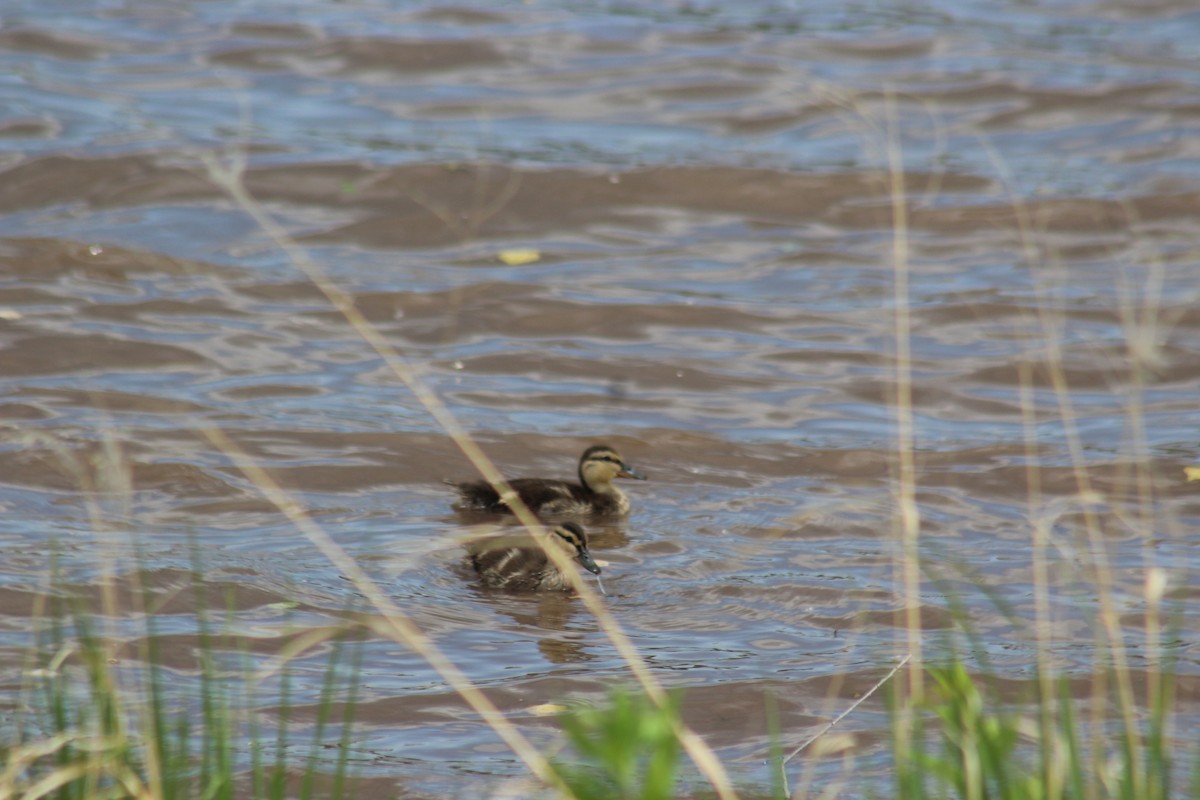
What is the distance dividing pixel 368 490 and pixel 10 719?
309 centimetres

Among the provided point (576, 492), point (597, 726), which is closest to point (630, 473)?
point (576, 492)

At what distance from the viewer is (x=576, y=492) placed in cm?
700

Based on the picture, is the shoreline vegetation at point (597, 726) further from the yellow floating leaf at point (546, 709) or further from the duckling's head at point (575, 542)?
the duckling's head at point (575, 542)

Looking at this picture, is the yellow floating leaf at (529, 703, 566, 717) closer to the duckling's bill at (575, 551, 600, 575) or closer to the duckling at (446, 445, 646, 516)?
the duckling's bill at (575, 551, 600, 575)

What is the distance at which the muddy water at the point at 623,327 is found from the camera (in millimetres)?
5441

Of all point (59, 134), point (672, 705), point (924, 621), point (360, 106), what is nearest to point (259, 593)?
point (924, 621)

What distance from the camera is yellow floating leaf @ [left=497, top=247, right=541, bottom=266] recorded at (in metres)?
9.79

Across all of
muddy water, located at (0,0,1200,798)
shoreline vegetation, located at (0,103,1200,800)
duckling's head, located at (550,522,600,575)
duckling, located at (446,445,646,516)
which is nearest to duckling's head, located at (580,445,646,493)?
duckling, located at (446,445,646,516)

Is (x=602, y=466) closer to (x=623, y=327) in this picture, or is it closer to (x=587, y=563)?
(x=587, y=563)

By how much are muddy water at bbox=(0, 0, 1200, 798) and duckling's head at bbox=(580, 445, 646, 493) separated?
181 millimetres

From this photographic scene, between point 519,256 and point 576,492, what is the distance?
3129mm

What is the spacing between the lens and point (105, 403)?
7625mm

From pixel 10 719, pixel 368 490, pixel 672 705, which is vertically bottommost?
pixel 368 490

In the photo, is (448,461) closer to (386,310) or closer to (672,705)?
(386,310)
